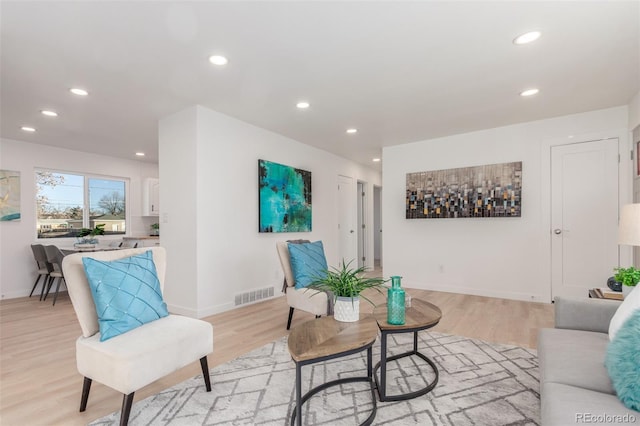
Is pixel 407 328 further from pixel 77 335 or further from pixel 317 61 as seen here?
pixel 77 335

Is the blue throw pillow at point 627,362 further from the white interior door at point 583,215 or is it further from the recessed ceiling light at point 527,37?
the white interior door at point 583,215

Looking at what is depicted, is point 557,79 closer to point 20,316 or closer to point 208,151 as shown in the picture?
point 208,151

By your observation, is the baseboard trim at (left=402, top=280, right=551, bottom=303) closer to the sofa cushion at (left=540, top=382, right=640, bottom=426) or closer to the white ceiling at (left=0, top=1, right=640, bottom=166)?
the white ceiling at (left=0, top=1, right=640, bottom=166)

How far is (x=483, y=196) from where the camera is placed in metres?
4.62

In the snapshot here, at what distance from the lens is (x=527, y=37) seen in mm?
2340

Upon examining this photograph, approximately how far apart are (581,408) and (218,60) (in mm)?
2981

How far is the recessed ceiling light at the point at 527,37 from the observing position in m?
2.29

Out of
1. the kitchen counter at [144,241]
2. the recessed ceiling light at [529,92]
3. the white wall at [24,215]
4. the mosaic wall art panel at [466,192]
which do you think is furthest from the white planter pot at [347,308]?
the white wall at [24,215]

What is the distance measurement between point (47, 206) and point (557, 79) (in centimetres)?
719

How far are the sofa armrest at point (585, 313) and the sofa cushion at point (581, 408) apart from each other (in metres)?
0.87

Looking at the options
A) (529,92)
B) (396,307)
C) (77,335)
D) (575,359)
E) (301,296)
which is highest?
(529,92)

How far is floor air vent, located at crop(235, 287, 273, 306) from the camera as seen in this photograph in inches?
163

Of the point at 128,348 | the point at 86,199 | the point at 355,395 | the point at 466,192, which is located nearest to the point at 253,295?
the point at 355,395

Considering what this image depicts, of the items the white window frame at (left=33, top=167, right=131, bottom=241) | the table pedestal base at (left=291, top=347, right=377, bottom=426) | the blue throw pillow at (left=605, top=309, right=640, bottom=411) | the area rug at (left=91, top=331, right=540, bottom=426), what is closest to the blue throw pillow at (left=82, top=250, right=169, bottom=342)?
the area rug at (left=91, top=331, right=540, bottom=426)
